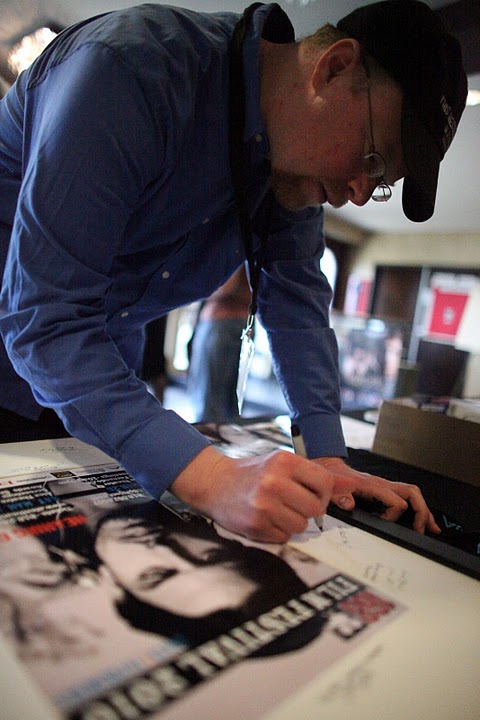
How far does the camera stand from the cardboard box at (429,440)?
941 mm

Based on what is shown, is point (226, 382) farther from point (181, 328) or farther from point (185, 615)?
point (181, 328)

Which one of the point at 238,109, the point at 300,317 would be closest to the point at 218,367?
the point at 300,317

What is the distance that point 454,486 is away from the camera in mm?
906

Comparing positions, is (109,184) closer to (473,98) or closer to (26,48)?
(26,48)

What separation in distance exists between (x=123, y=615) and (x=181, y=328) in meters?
4.47

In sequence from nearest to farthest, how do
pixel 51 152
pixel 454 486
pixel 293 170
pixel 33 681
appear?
pixel 33 681
pixel 51 152
pixel 293 170
pixel 454 486

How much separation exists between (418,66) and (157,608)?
71cm

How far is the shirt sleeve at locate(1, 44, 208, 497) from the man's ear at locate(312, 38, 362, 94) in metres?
0.27

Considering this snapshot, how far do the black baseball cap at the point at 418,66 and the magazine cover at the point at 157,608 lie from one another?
0.56 m

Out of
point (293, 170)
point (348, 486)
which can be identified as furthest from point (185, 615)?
point (293, 170)

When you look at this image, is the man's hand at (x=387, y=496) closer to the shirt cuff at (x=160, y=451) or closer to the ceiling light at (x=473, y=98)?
the shirt cuff at (x=160, y=451)

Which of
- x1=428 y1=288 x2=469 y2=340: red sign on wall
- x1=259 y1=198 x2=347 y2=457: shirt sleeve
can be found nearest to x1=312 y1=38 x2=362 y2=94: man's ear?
x1=259 y1=198 x2=347 y2=457: shirt sleeve

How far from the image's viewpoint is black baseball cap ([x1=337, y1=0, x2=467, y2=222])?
640 mm

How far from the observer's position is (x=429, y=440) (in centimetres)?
99
